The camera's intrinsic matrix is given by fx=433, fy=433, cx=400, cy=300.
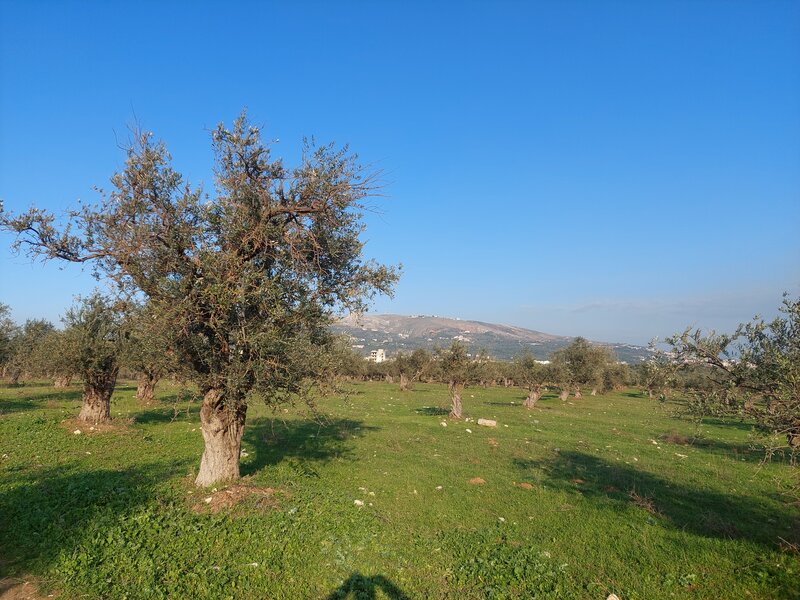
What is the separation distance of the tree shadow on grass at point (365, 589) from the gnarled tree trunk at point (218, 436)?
620 cm

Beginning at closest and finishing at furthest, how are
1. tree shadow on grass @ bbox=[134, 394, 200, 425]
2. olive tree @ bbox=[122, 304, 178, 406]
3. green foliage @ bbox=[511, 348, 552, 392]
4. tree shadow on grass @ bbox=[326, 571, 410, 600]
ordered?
tree shadow on grass @ bbox=[326, 571, 410, 600], olive tree @ bbox=[122, 304, 178, 406], tree shadow on grass @ bbox=[134, 394, 200, 425], green foliage @ bbox=[511, 348, 552, 392]

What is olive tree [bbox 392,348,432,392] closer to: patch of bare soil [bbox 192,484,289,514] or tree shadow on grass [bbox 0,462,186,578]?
tree shadow on grass [bbox 0,462,186,578]

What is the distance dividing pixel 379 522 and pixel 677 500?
10629 mm

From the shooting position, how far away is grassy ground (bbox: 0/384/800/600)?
336 inches

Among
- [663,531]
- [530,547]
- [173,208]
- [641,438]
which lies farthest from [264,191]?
[641,438]

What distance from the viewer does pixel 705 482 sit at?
17.5 meters

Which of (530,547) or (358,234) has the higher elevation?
(358,234)

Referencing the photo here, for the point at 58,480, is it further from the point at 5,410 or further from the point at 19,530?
the point at 5,410

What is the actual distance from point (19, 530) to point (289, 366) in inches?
269

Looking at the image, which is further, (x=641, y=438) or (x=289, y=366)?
(x=641, y=438)

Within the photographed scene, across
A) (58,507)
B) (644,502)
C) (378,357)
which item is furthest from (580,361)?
(58,507)

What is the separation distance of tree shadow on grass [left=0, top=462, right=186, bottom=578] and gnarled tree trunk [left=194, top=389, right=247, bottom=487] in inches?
59.8

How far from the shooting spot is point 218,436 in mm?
13078

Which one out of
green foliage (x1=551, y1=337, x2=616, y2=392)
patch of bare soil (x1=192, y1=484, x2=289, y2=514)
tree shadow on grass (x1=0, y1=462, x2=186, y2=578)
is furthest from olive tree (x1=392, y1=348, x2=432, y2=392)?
patch of bare soil (x1=192, y1=484, x2=289, y2=514)
